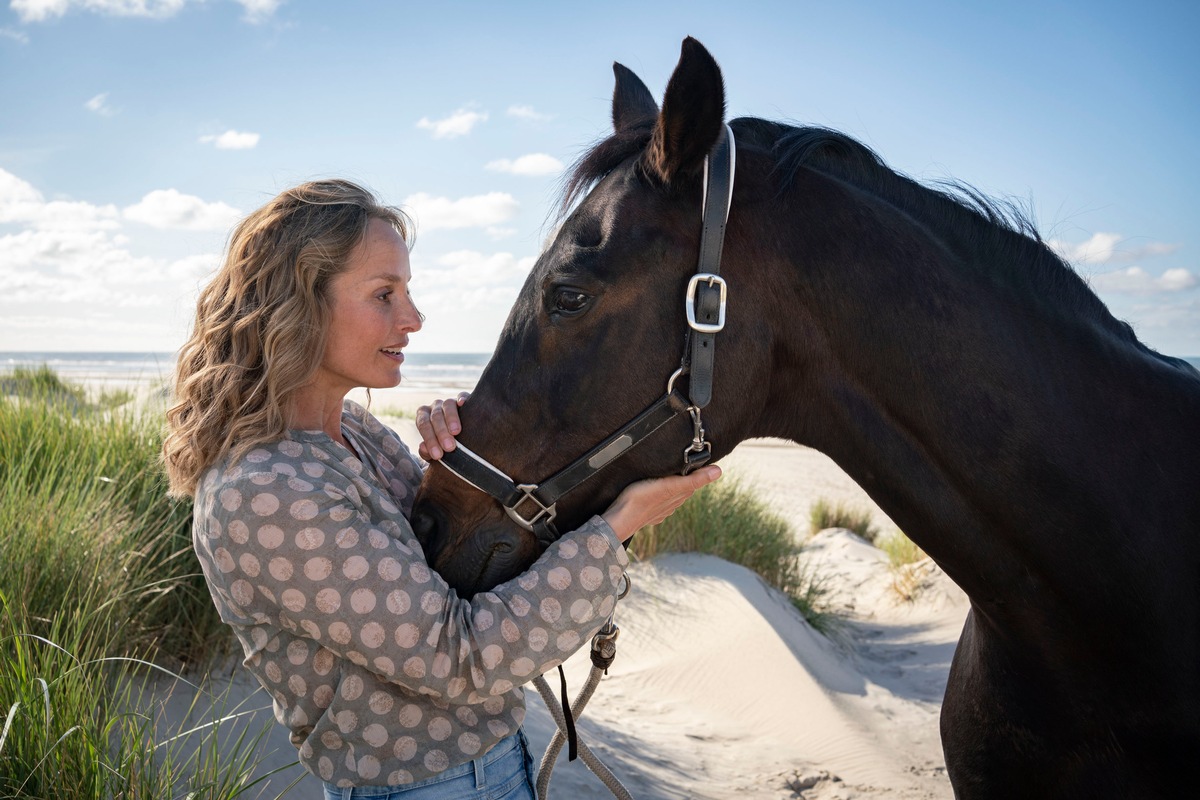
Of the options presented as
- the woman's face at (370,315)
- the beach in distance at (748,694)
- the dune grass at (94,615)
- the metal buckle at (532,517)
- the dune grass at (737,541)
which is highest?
the woman's face at (370,315)

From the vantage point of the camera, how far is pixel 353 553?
4.79 ft

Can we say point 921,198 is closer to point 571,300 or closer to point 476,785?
point 571,300

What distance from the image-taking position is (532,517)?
1619mm

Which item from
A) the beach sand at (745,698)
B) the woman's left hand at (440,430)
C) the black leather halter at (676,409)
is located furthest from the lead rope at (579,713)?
the beach sand at (745,698)

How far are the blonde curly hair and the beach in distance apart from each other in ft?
2.49

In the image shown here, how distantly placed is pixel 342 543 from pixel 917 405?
114 centimetres

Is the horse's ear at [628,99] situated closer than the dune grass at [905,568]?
Yes

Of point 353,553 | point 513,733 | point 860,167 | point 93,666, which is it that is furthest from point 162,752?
point 860,167

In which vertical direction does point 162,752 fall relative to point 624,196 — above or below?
below

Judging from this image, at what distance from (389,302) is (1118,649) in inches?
67.3

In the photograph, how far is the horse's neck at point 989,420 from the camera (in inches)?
61.2

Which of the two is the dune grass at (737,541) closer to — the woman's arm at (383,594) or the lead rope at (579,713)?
the lead rope at (579,713)

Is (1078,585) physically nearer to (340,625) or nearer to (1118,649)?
(1118,649)

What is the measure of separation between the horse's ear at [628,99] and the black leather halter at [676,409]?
0.51 meters
